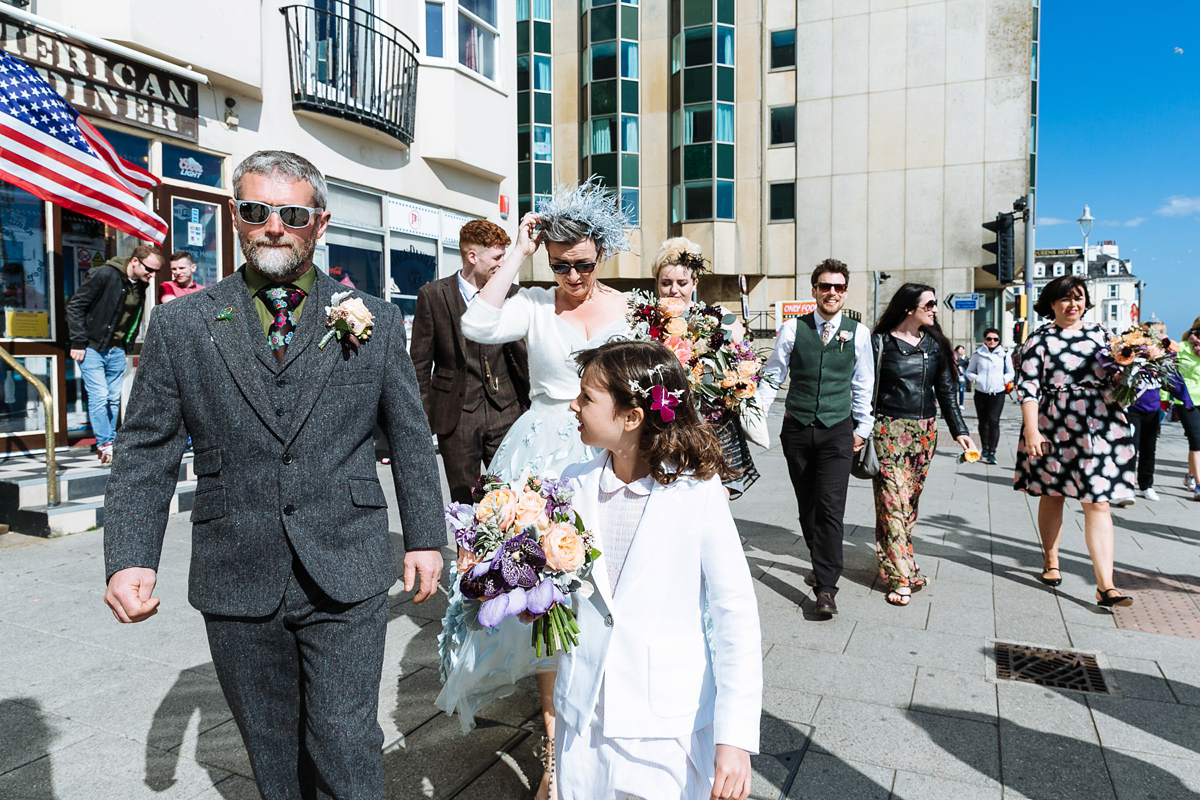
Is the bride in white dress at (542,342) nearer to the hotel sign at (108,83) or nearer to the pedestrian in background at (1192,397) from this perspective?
the hotel sign at (108,83)

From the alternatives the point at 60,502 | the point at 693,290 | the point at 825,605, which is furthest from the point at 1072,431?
the point at 60,502

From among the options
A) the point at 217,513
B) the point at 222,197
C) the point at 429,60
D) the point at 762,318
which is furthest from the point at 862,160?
the point at 217,513

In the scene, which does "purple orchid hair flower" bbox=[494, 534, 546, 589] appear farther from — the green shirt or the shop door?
the shop door

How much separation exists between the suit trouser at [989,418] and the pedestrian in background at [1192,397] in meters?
2.78

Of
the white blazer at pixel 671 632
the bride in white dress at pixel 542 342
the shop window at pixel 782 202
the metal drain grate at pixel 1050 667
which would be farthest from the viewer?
the shop window at pixel 782 202

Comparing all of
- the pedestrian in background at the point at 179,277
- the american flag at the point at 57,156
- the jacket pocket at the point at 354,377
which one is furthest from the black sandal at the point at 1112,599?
the american flag at the point at 57,156

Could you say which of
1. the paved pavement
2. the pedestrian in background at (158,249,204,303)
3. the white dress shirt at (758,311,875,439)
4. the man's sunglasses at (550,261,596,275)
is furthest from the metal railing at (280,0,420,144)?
the man's sunglasses at (550,261,596,275)

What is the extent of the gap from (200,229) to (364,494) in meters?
8.64

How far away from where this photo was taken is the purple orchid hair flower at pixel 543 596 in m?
1.90

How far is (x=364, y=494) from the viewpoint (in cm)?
219

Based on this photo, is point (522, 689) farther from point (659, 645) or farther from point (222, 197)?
point (222, 197)

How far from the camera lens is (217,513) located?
6.83 ft

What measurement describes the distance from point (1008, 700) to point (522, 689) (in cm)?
222

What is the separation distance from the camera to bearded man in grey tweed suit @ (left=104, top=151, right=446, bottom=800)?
2.09 meters
